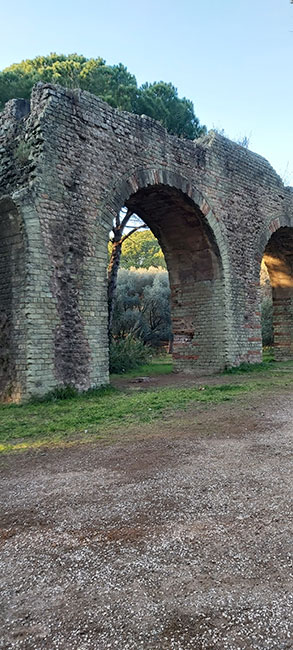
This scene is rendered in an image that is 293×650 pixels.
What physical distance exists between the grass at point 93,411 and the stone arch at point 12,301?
0.55 metres

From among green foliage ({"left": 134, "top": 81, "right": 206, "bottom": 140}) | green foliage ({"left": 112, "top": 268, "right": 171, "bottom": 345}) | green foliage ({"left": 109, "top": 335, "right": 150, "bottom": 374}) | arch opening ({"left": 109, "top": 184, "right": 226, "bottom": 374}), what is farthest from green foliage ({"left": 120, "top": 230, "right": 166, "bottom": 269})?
arch opening ({"left": 109, "top": 184, "right": 226, "bottom": 374})

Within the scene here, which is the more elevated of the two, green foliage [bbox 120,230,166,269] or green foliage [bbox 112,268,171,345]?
green foliage [bbox 120,230,166,269]

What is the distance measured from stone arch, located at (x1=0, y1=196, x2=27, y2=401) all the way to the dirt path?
12.1 feet

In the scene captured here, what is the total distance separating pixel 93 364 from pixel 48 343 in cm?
116

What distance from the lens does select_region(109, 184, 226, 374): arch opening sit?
1241cm

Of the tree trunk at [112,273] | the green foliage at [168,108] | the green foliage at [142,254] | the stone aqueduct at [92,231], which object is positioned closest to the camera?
the stone aqueduct at [92,231]

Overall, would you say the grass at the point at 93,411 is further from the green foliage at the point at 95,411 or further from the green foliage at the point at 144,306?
the green foliage at the point at 144,306

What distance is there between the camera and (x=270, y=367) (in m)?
13.5

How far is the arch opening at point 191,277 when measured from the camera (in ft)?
40.7

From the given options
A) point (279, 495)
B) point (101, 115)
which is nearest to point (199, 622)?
point (279, 495)

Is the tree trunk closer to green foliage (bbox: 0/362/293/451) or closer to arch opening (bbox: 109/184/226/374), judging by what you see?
arch opening (bbox: 109/184/226/374)

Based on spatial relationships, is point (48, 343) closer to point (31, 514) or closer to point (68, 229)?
point (68, 229)

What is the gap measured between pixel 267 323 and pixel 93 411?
16.7m

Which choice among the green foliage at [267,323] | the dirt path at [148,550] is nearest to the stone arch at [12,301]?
the dirt path at [148,550]
